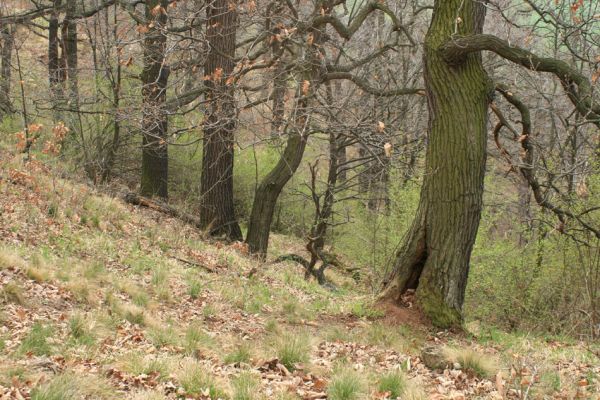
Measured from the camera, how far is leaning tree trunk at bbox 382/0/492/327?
7.75 metres

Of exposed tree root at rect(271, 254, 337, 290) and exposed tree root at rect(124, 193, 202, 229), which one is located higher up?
exposed tree root at rect(124, 193, 202, 229)

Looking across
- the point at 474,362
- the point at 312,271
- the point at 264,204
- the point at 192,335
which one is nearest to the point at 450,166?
the point at 474,362

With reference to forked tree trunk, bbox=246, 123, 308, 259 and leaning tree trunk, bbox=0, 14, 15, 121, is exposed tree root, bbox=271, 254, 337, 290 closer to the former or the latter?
forked tree trunk, bbox=246, 123, 308, 259

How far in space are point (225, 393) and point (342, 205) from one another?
14301 mm

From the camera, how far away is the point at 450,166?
25.4 ft

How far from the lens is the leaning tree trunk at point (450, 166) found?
7.75 meters

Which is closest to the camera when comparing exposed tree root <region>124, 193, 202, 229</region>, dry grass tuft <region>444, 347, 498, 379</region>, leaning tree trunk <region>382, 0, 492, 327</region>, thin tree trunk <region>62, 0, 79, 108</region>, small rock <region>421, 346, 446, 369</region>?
dry grass tuft <region>444, 347, 498, 379</region>

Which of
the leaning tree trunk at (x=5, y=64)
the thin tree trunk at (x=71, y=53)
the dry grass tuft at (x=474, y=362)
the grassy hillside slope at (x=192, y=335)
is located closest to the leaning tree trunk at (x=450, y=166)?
the grassy hillside slope at (x=192, y=335)

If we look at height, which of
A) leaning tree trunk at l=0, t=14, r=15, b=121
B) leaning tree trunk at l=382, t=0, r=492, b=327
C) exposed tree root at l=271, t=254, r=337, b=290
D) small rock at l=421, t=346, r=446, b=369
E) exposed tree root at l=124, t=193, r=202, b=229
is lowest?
exposed tree root at l=271, t=254, r=337, b=290

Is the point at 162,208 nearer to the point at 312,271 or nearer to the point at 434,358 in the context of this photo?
the point at 312,271

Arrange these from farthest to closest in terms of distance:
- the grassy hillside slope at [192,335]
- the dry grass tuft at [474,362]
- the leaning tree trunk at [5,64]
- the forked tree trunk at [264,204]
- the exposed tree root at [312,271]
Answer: the leaning tree trunk at [5,64], the forked tree trunk at [264,204], the exposed tree root at [312,271], the dry grass tuft at [474,362], the grassy hillside slope at [192,335]

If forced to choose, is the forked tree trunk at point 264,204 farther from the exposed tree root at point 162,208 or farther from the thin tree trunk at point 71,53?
the thin tree trunk at point 71,53

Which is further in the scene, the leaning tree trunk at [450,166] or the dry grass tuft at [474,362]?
the leaning tree trunk at [450,166]

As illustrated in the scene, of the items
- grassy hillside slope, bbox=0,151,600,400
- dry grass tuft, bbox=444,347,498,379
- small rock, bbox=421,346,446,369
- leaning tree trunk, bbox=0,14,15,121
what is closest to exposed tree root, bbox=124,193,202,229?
grassy hillside slope, bbox=0,151,600,400
